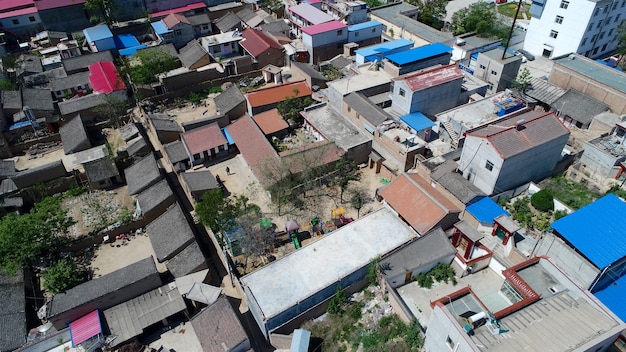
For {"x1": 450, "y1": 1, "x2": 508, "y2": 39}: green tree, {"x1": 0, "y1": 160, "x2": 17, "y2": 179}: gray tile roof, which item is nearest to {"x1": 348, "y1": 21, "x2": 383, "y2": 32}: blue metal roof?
{"x1": 450, "y1": 1, "x2": 508, "y2": 39}: green tree

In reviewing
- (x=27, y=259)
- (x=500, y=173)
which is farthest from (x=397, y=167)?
(x=27, y=259)

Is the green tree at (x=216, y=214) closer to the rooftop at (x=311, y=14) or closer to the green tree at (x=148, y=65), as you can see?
the green tree at (x=148, y=65)

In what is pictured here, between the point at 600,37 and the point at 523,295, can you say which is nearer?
the point at 523,295

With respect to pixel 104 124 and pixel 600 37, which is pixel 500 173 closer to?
pixel 600 37

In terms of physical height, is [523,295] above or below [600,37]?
below

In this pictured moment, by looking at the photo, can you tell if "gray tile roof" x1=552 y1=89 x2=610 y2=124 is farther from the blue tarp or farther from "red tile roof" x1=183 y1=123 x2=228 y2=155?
"red tile roof" x1=183 y1=123 x2=228 y2=155

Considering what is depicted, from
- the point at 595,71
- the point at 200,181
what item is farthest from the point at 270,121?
the point at 595,71

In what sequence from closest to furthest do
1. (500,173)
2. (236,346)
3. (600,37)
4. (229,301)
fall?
(236,346) → (229,301) → (500,173) → (600,37)

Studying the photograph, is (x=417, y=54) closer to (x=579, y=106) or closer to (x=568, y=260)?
(x=579, y=106)
